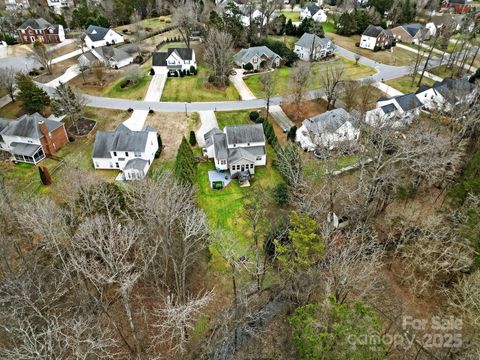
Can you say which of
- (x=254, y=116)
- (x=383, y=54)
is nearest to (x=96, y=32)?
(x=254, y=116)

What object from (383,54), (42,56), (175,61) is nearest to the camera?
(42,56)

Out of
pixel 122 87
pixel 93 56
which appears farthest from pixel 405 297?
pixel 93 56

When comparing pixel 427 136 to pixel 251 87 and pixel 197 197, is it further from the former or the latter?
pixel 251 87

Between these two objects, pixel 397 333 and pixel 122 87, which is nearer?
pixel 397 333

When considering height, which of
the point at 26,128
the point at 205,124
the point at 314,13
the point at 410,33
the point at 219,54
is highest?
the point at 219,54

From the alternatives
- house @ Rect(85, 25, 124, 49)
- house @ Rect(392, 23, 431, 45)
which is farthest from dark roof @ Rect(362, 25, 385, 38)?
house @ Rect(85, 25, 124, 49)

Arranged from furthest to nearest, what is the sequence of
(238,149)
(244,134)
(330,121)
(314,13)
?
(314,13), (330,121), (244,134), (238,149)

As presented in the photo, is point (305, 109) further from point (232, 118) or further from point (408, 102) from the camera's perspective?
point (408, 102)

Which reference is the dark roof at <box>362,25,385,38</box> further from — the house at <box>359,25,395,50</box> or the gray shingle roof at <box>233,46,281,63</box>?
the gray shingle roof at <box>233,46,281,63</box>
